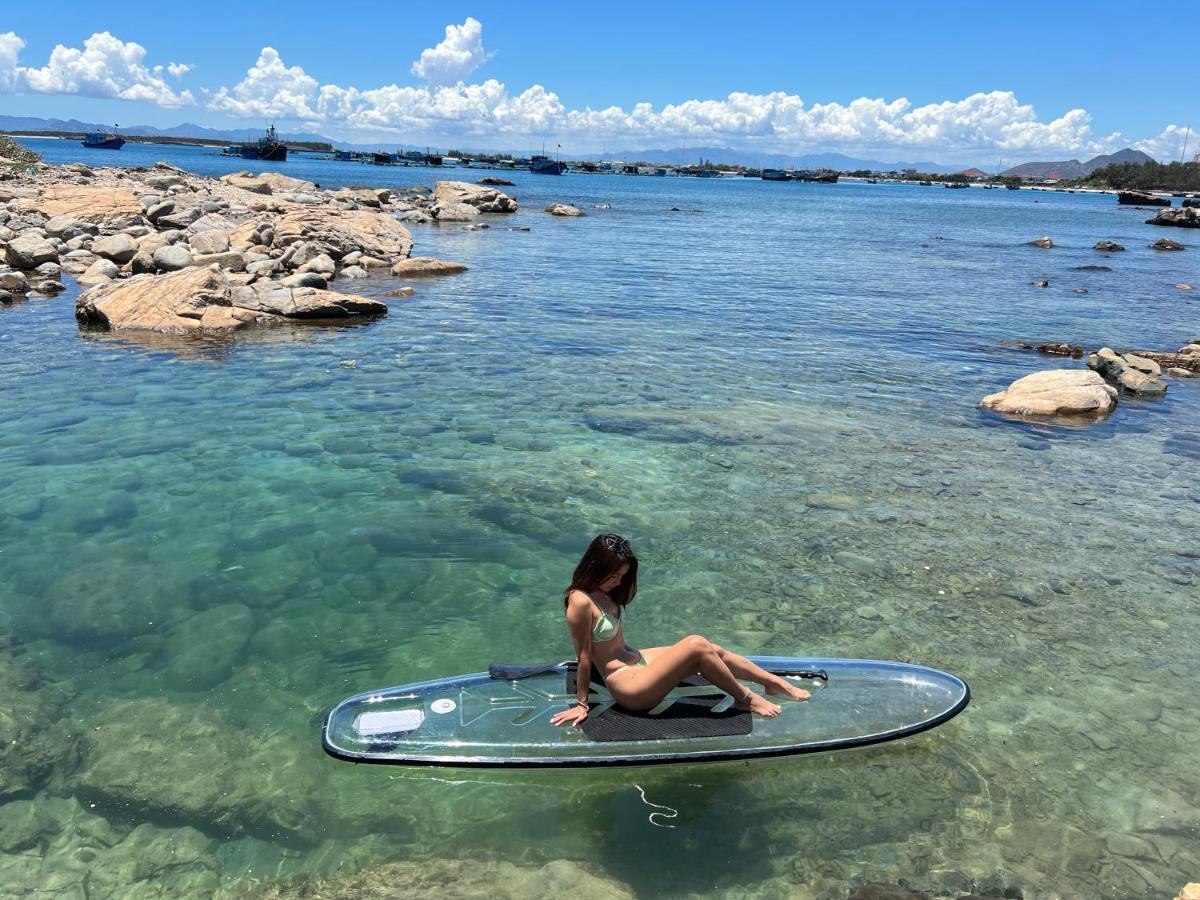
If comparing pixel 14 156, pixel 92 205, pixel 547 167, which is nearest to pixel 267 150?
pixel 547 167

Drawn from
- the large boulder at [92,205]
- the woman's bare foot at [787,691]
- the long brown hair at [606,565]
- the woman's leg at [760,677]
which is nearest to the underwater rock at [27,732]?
the long brown hair at [606,565]

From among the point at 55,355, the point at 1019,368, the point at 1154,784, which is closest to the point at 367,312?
the point at 55,355

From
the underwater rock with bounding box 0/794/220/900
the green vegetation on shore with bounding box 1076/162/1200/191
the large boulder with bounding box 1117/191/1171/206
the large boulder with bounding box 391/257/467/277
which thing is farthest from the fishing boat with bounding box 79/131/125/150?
the green vegetation on shore with bounding box 1076/162/1200/191

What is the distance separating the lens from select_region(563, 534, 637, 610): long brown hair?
5129mm

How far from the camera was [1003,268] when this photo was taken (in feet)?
124

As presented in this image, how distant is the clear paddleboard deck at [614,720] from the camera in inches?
205

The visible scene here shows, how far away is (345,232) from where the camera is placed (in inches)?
1174

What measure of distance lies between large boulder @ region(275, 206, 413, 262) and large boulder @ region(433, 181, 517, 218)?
24256 mm

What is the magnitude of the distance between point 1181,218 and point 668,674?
95.6 meters

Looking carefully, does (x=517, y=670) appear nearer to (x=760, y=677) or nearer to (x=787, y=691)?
(x=760, y=677)

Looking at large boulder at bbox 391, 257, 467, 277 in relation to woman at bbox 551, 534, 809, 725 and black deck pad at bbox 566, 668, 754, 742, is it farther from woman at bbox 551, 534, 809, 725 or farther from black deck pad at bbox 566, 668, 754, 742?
black deck pad at bbox 566, 668, 754, 742

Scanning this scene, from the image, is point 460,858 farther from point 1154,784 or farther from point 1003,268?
point 1003,268

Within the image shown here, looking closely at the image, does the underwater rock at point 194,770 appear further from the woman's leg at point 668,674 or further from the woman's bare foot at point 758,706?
the woman's bare foot at point 758,706

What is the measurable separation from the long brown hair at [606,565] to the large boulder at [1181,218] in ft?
311
